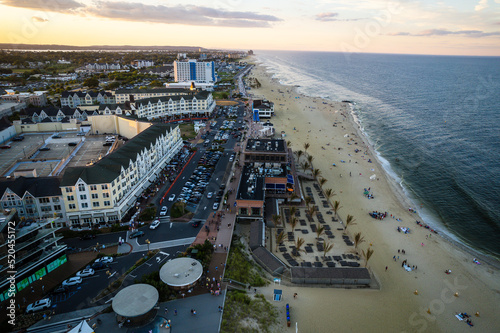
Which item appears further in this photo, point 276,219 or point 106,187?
point 276,219

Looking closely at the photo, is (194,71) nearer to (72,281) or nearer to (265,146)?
(265,146)

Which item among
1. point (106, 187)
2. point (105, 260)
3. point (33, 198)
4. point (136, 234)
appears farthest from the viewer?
point (106, 187)

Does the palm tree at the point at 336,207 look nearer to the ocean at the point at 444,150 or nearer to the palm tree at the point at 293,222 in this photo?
the palm tree at the point at 293,222

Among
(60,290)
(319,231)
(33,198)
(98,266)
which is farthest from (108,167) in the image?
(319,231)

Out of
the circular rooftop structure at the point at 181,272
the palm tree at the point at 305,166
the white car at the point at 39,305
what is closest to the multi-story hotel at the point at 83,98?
the palm tree at the point at 305,166

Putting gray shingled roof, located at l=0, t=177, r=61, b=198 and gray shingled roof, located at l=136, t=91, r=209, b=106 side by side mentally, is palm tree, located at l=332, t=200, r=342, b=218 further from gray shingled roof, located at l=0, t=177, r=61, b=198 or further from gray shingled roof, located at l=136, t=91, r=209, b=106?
gray shingled roof, located at l=136, t=91, r=209, b=106

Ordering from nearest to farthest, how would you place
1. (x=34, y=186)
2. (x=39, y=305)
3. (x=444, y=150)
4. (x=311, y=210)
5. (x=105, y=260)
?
(x=39, y=305) → (x=105, y=260) → (x=34, y=186) → (x=311, y=210) → (x=444, y=150)

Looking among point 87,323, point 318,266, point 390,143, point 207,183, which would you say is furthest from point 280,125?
point 87,323
